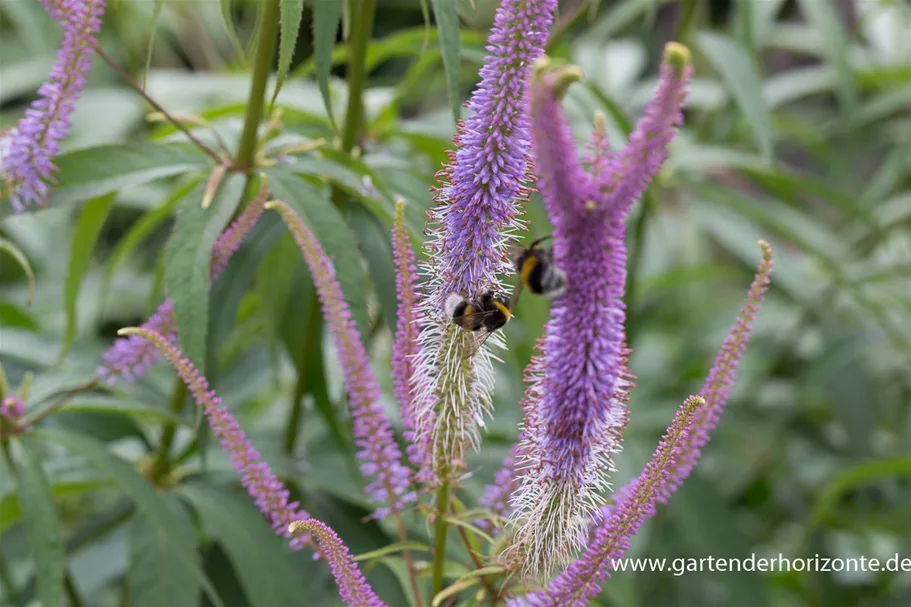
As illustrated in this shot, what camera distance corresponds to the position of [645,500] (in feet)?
2.54

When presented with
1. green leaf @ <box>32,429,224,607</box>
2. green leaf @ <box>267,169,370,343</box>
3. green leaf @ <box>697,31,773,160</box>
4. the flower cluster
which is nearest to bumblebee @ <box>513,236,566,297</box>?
the flower cluster

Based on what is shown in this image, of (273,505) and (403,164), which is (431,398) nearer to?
(273,505)

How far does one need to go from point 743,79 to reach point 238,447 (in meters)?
1.13

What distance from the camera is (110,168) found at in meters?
1.20

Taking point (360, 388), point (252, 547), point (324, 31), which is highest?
point (324, 31)

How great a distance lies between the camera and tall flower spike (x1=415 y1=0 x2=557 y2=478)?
0.71 m

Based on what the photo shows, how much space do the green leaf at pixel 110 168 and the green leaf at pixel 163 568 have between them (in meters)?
0.38

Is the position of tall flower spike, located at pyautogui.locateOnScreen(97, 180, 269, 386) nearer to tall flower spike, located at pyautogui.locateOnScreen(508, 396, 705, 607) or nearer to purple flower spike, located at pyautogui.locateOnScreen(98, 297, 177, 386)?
purple flower spike, located at pyautogui.locateOnScreen(98, 297, 177, 386)

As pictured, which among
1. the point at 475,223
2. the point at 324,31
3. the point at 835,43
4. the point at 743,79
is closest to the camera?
the point at 475,223

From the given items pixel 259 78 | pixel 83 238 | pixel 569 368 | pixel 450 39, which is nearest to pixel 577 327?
pixel 569 368

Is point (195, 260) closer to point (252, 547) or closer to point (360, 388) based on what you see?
point (360, 388)

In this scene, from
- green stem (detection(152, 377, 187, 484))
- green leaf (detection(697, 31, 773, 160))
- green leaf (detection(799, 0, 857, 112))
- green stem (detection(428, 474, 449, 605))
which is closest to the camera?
green stem (detection(428, 474, 449, 605))

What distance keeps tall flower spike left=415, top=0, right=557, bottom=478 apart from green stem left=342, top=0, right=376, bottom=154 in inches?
19.6

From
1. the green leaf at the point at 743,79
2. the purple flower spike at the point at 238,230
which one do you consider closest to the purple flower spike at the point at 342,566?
the purple flower spike at the point at 238,230
